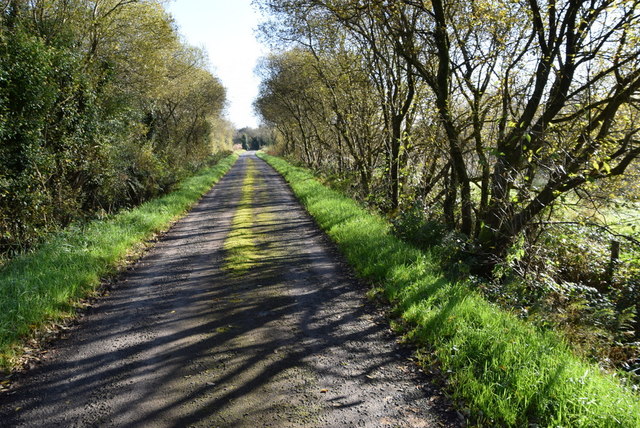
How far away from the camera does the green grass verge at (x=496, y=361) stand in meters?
3.26

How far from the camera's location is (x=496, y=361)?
4000mm

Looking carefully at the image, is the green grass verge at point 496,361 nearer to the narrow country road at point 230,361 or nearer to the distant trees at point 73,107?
the narrow country road at point 230,361

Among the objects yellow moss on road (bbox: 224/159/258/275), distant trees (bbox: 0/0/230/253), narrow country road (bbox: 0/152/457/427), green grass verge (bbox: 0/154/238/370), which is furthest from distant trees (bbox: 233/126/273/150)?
narrow country road (bbox: 0/152/457/427)

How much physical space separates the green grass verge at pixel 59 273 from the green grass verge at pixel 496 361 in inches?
187

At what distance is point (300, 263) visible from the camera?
314 inches

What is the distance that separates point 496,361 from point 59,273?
6604mm

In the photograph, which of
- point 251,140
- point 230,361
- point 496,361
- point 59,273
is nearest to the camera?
point 496,361

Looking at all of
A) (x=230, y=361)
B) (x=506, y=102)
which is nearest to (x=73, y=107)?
(x=230, y=361)

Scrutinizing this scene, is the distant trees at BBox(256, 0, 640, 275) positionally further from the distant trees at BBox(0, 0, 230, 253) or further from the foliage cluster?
the distant trees at BBox(0, 0, 230, 253)

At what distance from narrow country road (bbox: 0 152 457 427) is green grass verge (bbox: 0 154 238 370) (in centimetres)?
43

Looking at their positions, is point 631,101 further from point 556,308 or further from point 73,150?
point 73,150

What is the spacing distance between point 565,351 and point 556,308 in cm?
231

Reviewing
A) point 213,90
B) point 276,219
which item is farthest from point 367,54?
point 213,90

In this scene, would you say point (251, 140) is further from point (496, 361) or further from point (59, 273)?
point (496, 361)
